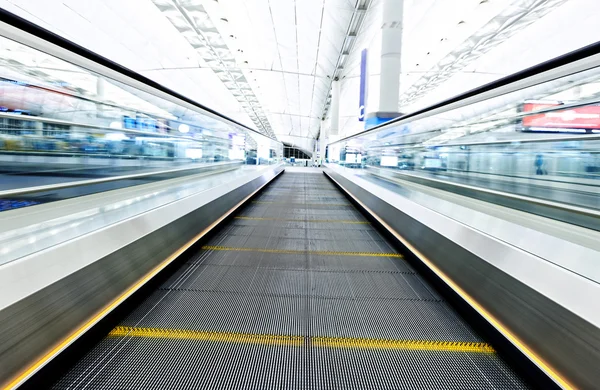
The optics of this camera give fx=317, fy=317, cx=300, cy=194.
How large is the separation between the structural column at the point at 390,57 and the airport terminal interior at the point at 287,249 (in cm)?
481

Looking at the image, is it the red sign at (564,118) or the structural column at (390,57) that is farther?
the structural column at (390,57)

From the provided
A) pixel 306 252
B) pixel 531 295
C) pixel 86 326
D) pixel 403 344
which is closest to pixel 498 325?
pixel 531 295

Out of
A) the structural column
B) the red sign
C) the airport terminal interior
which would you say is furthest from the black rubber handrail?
the structural column

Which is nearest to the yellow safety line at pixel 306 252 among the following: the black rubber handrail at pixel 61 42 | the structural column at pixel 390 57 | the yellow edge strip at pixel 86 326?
the yellow edge strip at pixel 86 326

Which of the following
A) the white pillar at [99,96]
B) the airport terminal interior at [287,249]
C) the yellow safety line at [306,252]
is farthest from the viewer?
the yellow safety line at [306,252]

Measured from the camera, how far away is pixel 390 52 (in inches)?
389

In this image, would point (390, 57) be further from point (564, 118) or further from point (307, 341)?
point (307, 341)

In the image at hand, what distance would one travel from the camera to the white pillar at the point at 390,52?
31.2 feet

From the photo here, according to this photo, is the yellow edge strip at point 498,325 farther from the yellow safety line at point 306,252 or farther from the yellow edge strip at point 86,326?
the yellow edge strip at point 86,326

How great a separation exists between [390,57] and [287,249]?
8.78 metres

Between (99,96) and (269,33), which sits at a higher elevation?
(269,33)

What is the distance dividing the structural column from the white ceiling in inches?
106

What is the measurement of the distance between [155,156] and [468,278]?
4.51m

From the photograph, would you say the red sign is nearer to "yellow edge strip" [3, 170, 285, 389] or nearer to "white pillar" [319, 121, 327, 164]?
"yellow edge strip" [3, 170, 285, 389]
